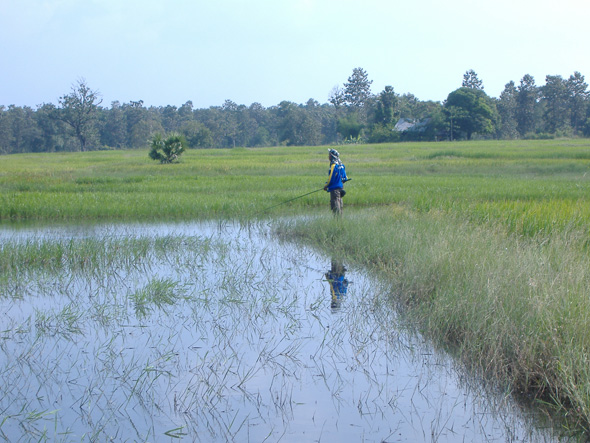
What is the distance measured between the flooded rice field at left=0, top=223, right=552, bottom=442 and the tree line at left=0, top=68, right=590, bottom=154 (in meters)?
44.3

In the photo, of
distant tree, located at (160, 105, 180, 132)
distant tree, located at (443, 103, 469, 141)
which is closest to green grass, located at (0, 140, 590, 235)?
distant tree, located at (443, 103, 469, 141)

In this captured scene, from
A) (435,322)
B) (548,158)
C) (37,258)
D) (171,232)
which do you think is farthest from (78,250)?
(548,158)

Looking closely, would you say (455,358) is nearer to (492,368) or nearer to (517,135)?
(492,368)

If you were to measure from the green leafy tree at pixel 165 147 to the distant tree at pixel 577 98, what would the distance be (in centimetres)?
5161

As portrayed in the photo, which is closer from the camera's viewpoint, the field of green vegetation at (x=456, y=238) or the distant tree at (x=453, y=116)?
the field of green vegetation at (x=456, y=238)

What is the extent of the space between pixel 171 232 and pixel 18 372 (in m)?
6.01

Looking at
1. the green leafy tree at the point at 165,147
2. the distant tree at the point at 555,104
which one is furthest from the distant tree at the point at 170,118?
the green leafy tree at the point at 165,147

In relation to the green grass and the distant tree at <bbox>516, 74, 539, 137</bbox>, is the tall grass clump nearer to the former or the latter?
the green grass

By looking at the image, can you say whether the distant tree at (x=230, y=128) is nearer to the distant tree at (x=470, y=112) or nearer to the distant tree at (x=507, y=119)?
the distant tree at (x=470, y=112)

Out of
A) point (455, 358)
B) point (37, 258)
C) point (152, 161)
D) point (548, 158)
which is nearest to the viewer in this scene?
point (455, 358)

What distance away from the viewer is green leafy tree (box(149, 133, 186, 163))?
999 inches

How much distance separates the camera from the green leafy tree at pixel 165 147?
83.3 ft

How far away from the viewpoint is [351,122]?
2315 inches

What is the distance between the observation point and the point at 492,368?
163 inches
